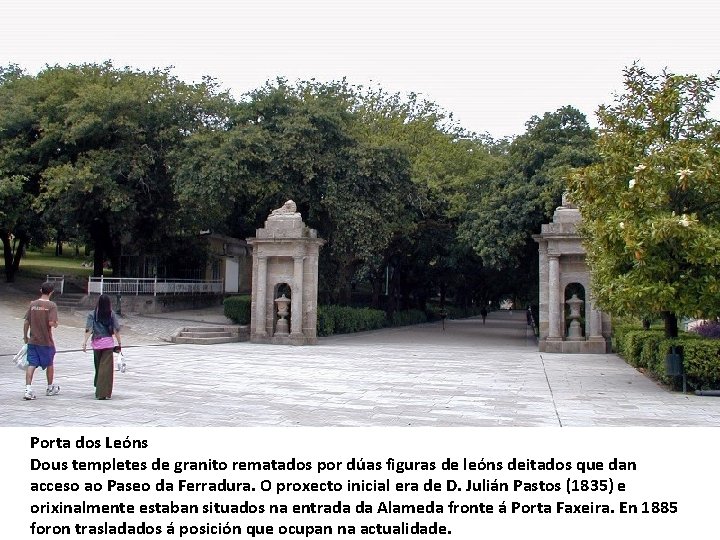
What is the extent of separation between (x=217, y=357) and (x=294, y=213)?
7.18 metres

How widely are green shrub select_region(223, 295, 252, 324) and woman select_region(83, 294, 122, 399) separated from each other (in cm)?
1530

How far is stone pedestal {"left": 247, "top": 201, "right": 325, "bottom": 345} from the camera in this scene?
870 inches

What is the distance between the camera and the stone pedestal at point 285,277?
2211 centimetres

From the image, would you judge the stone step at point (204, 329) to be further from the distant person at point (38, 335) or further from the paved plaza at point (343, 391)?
the distant person at point (38, 335)

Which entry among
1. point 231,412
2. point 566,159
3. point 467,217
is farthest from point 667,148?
point 467,217

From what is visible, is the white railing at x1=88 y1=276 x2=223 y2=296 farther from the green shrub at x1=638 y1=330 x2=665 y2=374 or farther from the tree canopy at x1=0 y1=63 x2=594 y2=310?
the green shrub at x1=638 y1=330 x2=665 y2=374

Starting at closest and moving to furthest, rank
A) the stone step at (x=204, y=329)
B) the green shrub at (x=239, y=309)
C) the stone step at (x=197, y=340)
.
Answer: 1. the stone step at (x=197, y=340)
2. the stone step at (x=204, y=329)
3. the green shrub at (x=239, y=309)

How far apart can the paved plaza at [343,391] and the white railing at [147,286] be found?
736 centimetres

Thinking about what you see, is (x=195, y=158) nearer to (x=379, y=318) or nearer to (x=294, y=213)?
(x=294, y=213)

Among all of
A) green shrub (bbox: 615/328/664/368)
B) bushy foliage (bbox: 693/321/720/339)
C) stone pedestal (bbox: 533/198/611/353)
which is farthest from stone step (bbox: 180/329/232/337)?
bushy foliage (bbox: 693/321/720/339)

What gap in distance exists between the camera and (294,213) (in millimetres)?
22359

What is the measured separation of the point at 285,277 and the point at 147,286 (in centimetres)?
881

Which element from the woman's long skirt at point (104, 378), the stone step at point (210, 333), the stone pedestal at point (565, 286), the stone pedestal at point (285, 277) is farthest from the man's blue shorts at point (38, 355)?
the stone pedestal at point (565, 286)

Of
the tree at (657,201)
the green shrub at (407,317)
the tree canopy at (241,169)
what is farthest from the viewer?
the green shrub at (407,317)
